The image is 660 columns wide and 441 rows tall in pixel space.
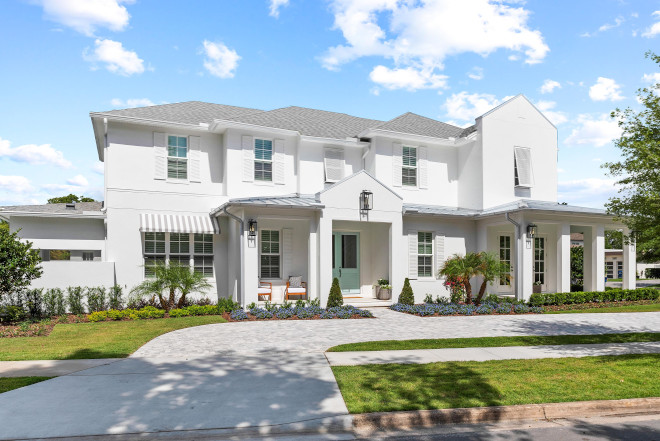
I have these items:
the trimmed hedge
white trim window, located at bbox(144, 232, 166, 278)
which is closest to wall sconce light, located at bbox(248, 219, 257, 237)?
white trim window, located at bbox(144, 232, 166, 278)

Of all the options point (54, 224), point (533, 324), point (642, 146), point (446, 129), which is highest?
point (446, 129)

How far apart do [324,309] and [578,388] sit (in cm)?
941

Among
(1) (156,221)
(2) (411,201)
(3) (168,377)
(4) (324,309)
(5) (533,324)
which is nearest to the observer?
(3) (168,377)

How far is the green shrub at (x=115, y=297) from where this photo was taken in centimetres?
1577

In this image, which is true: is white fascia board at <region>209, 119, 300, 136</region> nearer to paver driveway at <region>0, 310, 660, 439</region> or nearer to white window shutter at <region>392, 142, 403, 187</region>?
white window shutter at <region>392, 142, 403, 187</region>

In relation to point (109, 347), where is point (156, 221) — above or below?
above

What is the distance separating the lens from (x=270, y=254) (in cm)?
1806

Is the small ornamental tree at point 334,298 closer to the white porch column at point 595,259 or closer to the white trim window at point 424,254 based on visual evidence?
the white trim window at point 424,254

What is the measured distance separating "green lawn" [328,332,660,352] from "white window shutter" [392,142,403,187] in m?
10.2

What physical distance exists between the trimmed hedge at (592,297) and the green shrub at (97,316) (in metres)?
15.8

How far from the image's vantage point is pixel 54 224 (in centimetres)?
1705

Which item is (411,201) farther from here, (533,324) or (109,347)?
(109,347)

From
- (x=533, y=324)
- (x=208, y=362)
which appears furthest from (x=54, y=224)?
(x=533, y=324)

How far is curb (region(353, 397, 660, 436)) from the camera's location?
5.71 m
